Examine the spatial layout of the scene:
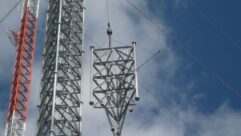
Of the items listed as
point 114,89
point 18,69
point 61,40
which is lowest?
point 114,89

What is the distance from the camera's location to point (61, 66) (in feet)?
156

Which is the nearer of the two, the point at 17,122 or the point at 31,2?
the point at 17,122

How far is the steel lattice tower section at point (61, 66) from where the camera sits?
4416cm

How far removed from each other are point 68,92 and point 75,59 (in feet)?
14.0

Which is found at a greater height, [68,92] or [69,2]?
[69,2]

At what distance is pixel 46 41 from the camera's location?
5019 centimetres

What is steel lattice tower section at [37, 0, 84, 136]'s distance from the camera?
145 feet

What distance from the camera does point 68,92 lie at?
46.1 m

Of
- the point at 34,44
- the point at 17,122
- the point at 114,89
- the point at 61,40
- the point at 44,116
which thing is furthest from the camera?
the point at 34,44

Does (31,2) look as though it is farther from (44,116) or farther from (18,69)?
(44,116)

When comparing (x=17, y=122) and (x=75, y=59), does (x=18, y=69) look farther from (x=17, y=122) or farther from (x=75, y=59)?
(x=75, y=59)

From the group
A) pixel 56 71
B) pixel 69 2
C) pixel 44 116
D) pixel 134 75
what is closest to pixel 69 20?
pixel 69 2

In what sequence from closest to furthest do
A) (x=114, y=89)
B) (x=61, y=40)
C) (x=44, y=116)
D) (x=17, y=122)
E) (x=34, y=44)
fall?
(x=114, y=89)
(x=44, y=116)
(x=61, y=40)
(x=17, y=122)
(x=34, y=44)

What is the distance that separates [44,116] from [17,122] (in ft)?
81.9
